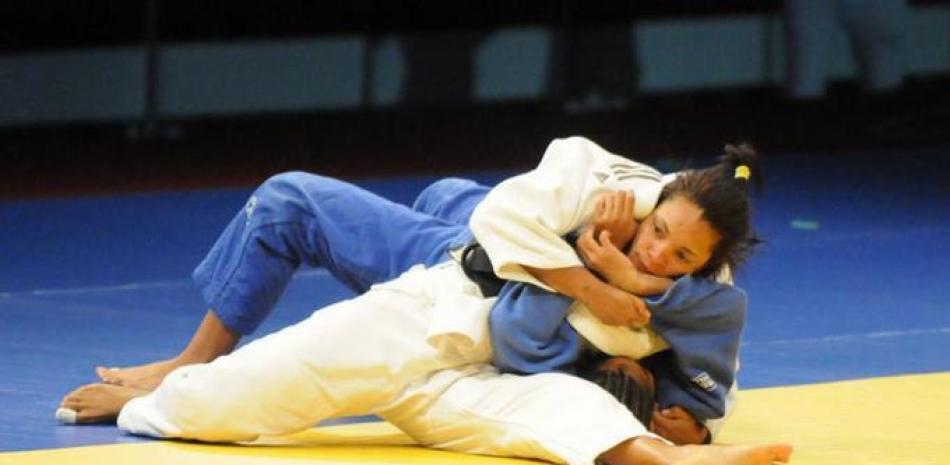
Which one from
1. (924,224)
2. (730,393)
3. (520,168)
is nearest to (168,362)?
(730,393)

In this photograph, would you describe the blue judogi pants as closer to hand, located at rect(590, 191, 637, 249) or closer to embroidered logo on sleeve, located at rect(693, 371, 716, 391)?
hand, located at rect(590, 191, 637, 249)

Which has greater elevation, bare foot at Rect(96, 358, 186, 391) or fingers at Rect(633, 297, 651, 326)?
fingers at Rect(633, 297, 651, 326)

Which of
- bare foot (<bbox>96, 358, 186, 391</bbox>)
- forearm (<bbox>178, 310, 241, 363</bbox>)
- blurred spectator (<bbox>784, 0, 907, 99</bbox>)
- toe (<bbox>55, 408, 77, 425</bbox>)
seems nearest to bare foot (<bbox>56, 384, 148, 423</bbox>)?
toe (<bbox>55, 408, 77, 425</bbox>)

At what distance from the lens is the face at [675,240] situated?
452 cm

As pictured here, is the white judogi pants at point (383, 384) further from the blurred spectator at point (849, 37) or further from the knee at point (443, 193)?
the blurred spectator at point (849, 37)

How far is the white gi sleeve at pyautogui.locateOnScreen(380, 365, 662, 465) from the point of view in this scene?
14.6ft

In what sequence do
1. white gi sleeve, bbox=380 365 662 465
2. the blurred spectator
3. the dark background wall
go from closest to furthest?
white gi sleeve, bbox=380 365 662 465 → the dark background wall → the blurred spectator

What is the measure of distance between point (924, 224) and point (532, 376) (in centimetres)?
393

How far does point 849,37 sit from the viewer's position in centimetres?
1146

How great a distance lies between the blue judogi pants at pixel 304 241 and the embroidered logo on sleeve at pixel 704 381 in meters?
0.72

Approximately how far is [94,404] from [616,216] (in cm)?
115

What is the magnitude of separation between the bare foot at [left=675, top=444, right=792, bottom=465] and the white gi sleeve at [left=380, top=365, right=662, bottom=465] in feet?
0.38

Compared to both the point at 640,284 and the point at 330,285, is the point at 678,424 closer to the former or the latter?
the point at 640,284

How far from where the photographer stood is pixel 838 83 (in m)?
12.0
